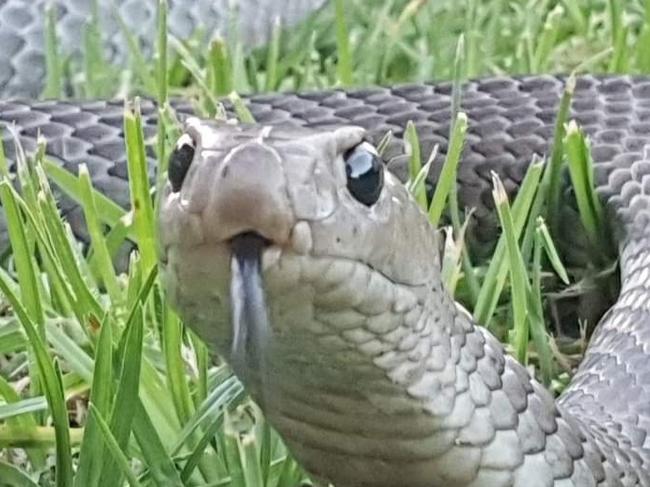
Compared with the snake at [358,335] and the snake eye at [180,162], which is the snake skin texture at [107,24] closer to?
the snake at [358,335]

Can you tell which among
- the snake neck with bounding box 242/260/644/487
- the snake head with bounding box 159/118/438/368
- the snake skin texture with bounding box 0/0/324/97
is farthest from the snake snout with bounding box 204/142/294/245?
the snake skin texture with bounding box 0/0/324/97

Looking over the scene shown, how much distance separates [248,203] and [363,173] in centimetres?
14

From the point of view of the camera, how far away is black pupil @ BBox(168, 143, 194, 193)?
117 cm

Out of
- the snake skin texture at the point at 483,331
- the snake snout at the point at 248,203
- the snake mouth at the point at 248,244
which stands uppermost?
the snake snout at the point at 248,203

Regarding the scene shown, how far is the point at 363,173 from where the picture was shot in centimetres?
121

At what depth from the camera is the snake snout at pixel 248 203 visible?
3.61 ft

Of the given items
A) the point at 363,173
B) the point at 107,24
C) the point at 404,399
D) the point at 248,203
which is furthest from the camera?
the point at 107,24

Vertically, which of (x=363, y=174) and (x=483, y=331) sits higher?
(x=363, y=174)

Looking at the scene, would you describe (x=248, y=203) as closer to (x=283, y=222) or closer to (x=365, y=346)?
(x=283, y=222)

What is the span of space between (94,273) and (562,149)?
0.70 meters

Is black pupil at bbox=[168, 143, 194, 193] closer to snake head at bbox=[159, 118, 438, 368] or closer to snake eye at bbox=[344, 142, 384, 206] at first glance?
snake head at bbox=[159, 118, 438, 368]

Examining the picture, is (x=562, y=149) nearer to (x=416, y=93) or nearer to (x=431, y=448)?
(x=416, y=93)

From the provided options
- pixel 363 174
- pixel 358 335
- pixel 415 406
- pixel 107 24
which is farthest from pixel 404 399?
pixel 107 24

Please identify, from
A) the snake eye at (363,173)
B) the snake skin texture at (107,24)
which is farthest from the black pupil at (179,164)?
the snake skin texture at (107,24)
